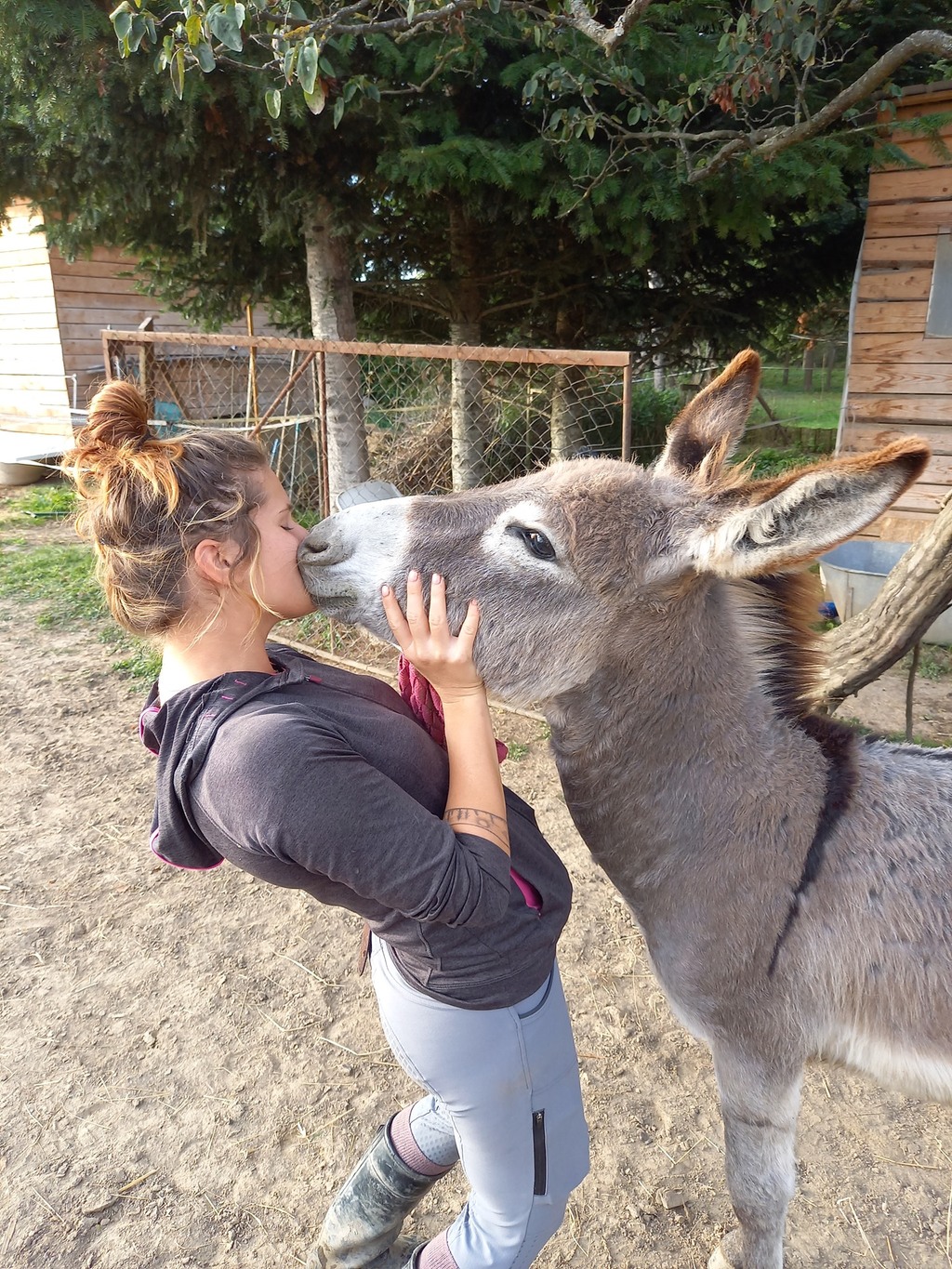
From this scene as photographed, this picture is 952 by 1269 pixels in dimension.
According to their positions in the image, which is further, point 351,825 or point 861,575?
point 861,575

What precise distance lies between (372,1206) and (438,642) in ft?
5.02

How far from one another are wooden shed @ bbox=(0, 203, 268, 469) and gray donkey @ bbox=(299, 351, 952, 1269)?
1146cm

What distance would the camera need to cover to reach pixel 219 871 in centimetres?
371

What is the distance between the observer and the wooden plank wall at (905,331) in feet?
20.0

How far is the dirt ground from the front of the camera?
2.23m

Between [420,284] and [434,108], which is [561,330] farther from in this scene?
[434,108]

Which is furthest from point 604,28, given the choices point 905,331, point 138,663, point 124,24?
point 138,663

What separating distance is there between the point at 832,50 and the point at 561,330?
2706 mm

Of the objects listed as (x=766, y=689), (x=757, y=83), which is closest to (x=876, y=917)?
(x=766, y=689)

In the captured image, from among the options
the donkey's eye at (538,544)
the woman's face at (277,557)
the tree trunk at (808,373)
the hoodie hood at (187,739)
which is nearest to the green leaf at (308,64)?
the woman's face at (277,557)

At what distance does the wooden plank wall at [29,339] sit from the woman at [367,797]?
11.9 metres

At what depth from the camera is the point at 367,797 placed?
4.09 ft

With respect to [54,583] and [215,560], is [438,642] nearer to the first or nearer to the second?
[215,560]

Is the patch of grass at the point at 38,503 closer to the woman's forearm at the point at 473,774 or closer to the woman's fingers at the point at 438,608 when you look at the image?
the woman's fingers at the point at 438,608
